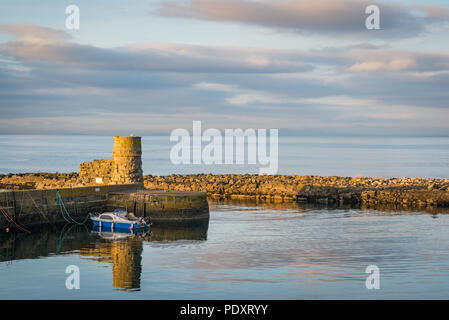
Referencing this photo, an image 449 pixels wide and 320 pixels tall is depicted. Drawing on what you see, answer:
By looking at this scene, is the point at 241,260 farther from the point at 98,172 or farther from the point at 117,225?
the point at 98,172

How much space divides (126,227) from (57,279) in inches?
567

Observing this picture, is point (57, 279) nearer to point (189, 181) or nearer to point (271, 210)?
point (271, 210)

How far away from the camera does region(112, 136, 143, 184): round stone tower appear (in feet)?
158

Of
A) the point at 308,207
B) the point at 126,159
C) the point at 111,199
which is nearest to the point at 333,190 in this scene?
the point at 308,207

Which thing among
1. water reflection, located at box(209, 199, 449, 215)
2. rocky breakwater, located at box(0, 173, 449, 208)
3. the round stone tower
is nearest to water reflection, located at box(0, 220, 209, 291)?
the round stone tower

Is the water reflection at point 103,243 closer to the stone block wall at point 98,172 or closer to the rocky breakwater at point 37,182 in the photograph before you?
the stone block wall at point 98,172

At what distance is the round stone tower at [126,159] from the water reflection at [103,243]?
7242mm

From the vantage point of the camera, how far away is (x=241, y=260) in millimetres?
30031

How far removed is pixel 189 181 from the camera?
7300cm

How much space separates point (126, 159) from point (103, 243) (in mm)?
13457

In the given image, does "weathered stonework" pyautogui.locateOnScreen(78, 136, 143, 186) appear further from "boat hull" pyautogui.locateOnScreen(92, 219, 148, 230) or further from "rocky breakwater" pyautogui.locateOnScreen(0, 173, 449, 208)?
"boat hull" pyautogui.locateOnScreen(92, 219, 148, 230)
